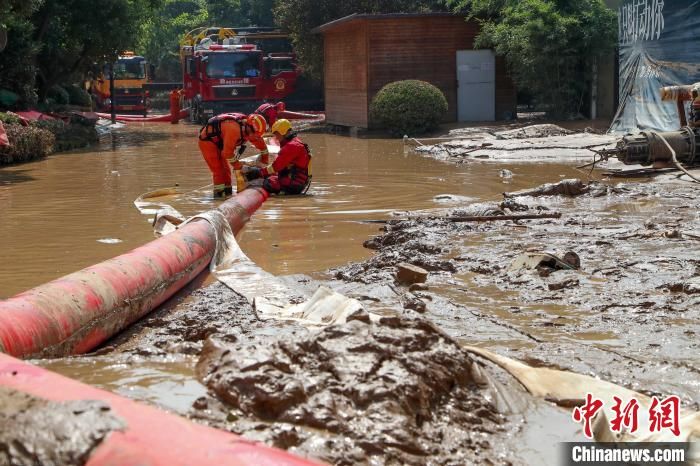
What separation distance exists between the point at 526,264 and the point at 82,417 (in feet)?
16.2

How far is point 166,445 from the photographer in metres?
2.76

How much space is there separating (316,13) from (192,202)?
23138mm

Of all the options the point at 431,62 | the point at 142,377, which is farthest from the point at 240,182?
the point at 431,62

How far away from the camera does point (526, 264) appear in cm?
745

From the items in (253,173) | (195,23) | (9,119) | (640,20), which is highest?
(195,23)

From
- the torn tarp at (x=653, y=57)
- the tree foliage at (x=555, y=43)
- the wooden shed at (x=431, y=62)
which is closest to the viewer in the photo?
the torn tarp at (x=653, y=57)

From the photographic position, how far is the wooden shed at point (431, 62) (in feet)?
92.8

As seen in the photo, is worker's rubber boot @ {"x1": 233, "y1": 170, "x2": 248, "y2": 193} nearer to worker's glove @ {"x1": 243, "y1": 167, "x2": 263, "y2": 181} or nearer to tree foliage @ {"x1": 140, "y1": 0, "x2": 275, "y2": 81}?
worker's glove @ {"x1": 243, "y1": 167, "x2": 263, "y2": 181}

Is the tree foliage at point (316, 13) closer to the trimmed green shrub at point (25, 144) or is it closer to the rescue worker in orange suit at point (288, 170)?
the trimmed green shrub at point (25, 144)

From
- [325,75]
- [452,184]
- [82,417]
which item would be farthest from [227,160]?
[325,75]

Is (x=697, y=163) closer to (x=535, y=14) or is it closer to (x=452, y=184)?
(x=452, y=184)

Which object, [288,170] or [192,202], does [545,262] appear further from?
[192,202]
